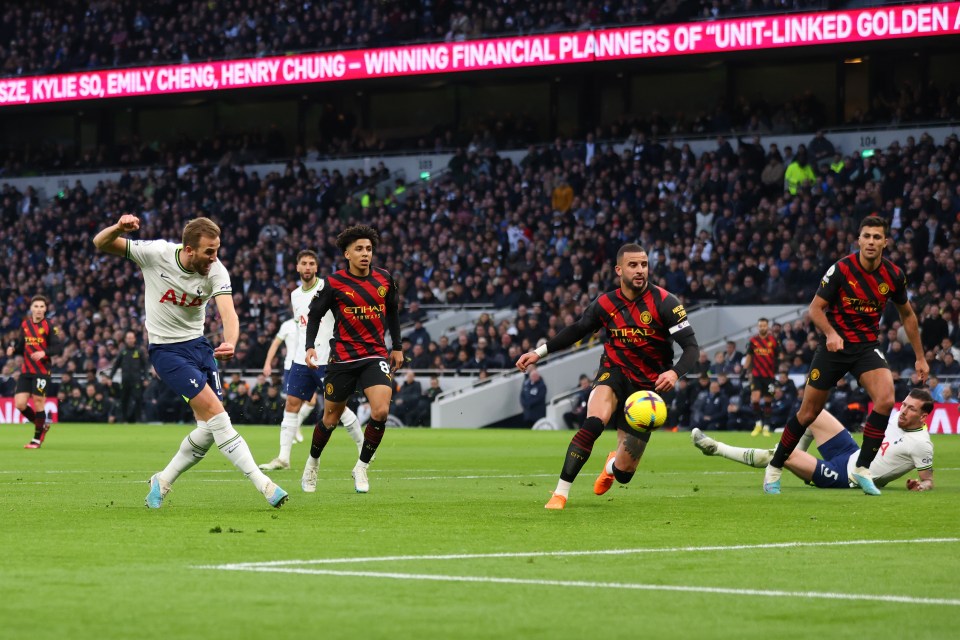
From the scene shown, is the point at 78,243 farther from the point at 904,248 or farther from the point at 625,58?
the point at 904,248

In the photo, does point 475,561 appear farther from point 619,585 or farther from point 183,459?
point 183,459

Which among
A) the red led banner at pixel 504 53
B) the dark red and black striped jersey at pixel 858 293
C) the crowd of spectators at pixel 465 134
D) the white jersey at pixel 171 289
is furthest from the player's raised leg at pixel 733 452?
the crowd of spectators at pixel 465 134

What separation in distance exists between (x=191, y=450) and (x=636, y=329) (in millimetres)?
3493

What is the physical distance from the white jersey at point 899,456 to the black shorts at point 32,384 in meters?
14.7

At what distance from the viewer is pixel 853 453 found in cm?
1400

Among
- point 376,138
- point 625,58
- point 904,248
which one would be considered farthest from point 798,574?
point 376,138

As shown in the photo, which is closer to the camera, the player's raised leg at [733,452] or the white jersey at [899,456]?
the white jersey at [899,456]

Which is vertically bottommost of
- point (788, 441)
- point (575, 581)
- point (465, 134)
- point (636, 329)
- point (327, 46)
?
point (788, 441)

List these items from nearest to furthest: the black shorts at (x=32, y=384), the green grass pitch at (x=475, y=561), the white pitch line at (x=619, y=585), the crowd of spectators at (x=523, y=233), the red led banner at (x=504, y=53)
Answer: the green grass pitch at (x=475, y=561) → the white pitch line at (x=619, y=585) → the black shorts at (x=32, y=384) → the crowd of spectators at (x=523, y=233) → the red led banner at (x=504, y=53)

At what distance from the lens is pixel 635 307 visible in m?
12.2

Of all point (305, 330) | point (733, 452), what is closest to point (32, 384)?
point (305, 330)

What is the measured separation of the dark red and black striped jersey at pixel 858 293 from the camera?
13.2 m

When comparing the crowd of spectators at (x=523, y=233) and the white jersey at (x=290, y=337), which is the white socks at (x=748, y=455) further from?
the crowd of spectators at (x=523, y=233)

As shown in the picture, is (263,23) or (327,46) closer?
(327,46)
